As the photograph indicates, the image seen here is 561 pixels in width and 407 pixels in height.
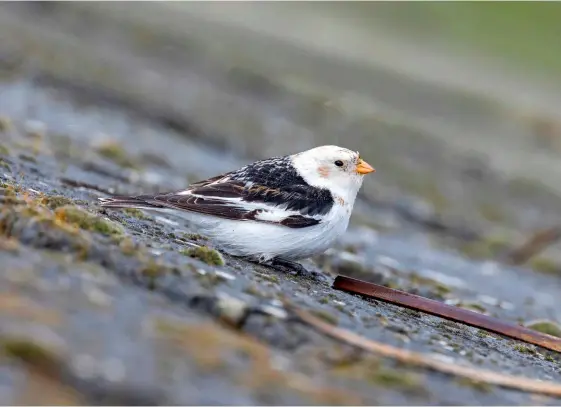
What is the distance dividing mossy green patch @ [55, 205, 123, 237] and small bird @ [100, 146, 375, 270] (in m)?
1.07

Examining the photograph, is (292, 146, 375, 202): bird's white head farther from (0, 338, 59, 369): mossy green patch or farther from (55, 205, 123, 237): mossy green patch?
(0, 338, 59, 369): mossy green patch

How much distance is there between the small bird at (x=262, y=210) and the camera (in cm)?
554

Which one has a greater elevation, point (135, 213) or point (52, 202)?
point (135, 213)

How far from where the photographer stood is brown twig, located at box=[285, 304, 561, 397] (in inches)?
137

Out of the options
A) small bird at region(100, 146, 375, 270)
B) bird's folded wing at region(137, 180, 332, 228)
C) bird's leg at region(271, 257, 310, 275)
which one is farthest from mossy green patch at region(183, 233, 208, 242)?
bird's leg at region(271, 257, 310, 275)

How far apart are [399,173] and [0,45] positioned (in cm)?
534

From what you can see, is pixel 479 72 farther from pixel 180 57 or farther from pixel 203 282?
pixel 203 282

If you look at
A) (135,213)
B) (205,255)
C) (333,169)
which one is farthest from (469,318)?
(135,213)

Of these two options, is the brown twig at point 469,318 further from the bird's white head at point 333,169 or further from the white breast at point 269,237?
the bird's white head at point 333,169

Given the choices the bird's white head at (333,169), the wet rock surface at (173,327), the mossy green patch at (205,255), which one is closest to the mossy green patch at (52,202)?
the wet rock surface at (173,327)

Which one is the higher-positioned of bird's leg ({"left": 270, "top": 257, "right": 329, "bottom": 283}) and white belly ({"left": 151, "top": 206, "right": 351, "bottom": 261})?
white belly ({"left": 151, "top": 206, "right": 351, "bottom": 261})

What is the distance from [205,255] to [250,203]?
1345 mm

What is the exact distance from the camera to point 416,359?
3.54 meters

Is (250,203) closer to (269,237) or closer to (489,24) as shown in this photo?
(269,237)
